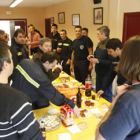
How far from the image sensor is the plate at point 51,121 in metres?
1.59

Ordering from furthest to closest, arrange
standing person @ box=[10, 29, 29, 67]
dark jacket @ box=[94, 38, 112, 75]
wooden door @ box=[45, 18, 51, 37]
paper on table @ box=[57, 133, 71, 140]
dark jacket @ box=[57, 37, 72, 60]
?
wooden door @ box=[45, 18, 51, 37] → dark jacket @ box=[57, 37, 72, 60] → standing person @ box=[10, 29, 29, 67] → dark jacket @ box=[94, 38, 112, 75] → paper on table @ box=[57, 133, 71, 140]

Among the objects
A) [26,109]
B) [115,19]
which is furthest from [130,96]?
[115,19]

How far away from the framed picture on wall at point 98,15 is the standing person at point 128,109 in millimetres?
4408

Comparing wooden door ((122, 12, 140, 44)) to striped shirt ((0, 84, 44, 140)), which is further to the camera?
wooden door ((122, 12, 140, 44))

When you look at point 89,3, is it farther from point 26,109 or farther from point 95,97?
point 26,109

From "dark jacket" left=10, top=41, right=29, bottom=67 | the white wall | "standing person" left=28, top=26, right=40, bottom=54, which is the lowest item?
"dark jacket" left=10, top=41, right=29, bottom=67

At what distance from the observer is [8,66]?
103 centimetres

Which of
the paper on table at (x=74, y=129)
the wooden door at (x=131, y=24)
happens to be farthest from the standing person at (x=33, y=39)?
the paper on table at (x=74, y=129)

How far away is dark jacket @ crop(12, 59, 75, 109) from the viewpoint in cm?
181

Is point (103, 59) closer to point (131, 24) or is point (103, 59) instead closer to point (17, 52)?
point (131, 24)

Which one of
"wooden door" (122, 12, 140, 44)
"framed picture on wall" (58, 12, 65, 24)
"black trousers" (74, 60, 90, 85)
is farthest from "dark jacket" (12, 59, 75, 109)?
"framed picture on wall" (58, 12, 65, 24)

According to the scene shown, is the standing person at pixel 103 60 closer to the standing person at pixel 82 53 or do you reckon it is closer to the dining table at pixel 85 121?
the standing person at pixel 82 53

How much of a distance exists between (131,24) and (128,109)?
3.76 metres

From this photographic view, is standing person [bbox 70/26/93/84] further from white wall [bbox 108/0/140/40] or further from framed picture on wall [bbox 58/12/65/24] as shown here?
framed picture on wall [bbox 58/12/65/24]
